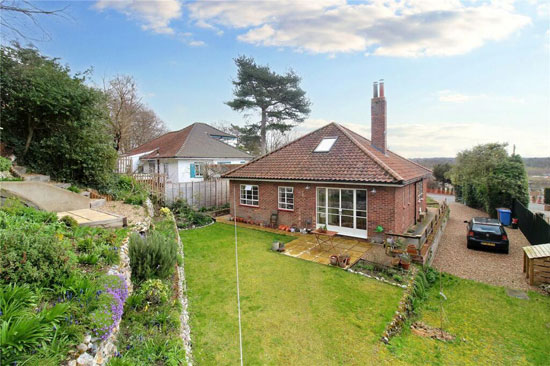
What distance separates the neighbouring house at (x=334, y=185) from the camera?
11.3 m

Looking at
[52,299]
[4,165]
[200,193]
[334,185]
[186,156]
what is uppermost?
[186,156]

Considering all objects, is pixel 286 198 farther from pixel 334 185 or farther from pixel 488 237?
pixel 488 237

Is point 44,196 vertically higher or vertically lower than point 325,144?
lower

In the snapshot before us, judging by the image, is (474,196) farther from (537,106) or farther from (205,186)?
(205,186)

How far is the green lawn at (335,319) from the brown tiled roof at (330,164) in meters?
4.48

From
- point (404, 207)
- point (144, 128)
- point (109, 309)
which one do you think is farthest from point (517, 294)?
point (144, 128)

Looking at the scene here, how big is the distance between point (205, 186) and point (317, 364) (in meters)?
14.7

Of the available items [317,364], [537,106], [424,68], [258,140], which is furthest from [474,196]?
[317,364]

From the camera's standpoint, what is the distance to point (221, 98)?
29.2 metres

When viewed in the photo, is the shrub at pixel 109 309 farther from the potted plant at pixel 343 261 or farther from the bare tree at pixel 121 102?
the bare tree at pixel 121 102

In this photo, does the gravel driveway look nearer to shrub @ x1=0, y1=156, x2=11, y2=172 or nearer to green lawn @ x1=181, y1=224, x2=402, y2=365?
green lawn @ x1=181, y1=224, x2=402, y2=365

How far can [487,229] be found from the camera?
1182cm

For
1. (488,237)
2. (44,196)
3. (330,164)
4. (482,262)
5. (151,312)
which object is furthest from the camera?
(330,164)

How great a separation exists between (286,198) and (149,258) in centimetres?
891
